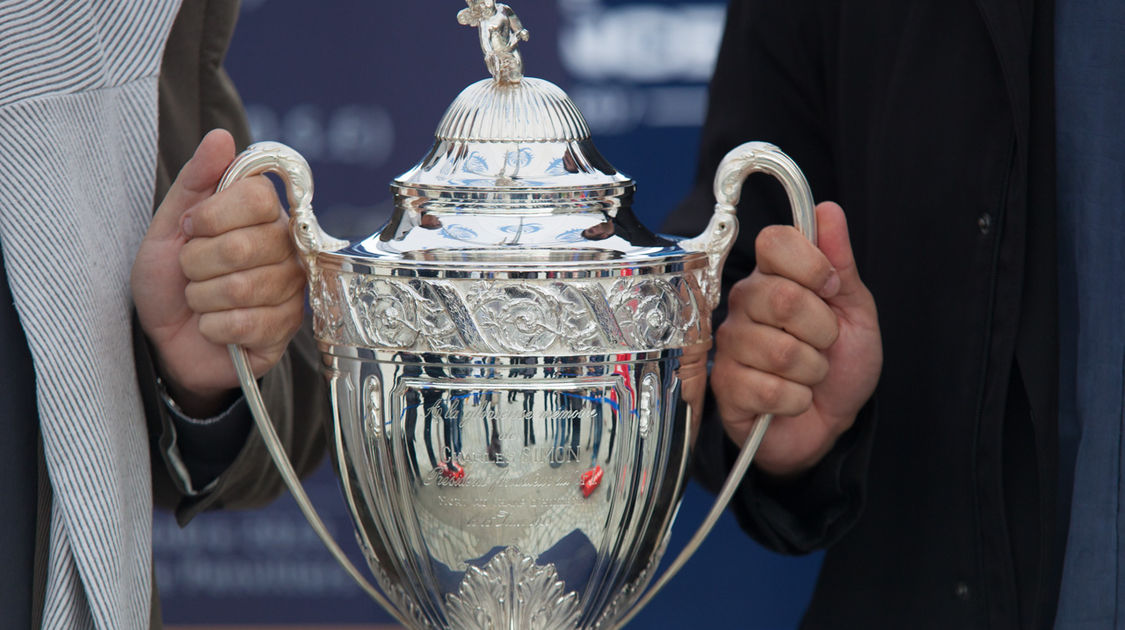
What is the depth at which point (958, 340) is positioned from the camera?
3.13 feet

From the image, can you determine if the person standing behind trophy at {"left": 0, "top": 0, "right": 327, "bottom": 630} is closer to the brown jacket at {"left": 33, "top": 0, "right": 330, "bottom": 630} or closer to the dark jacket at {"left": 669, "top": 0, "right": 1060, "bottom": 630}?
the brown jacket at {"left": 33, "top": 0, "right": 330, "bottom": 630}

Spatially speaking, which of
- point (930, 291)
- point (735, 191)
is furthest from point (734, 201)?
point (930, 291)

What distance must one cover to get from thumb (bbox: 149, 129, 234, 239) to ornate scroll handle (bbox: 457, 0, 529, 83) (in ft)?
0.63

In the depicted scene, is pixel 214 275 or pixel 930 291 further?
pixel 930 291

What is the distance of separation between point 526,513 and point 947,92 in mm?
542

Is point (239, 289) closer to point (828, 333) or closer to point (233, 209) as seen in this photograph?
point (233, 209)

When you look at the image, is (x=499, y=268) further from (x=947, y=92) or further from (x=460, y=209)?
(x=947, y=92)

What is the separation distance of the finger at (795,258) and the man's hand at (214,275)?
344 millimetres

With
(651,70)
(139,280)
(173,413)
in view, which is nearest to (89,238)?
(139,280)

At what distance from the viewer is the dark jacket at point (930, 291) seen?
0.91m

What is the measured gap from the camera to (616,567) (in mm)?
781

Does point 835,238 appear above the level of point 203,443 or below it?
above

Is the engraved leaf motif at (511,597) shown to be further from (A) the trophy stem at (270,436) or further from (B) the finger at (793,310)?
(B) the finger at (793,310)

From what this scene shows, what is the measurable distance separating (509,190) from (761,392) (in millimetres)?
246
